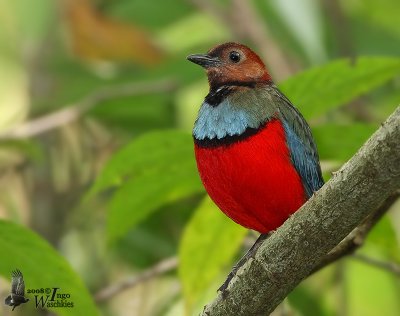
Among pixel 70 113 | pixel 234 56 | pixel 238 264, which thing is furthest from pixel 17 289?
pixel 70 113

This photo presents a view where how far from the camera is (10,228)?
3338 millimetres

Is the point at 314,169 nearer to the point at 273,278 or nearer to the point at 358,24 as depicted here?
the point at 273,278

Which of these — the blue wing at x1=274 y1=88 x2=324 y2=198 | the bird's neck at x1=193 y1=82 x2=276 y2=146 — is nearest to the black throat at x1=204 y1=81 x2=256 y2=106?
the bird's neck at x1=193 y1=82 x2=276 y2=146

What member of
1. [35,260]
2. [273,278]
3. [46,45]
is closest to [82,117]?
[46,45]

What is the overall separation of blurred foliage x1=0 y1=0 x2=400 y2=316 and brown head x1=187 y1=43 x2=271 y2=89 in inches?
20.8

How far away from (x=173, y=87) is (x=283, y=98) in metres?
2.35

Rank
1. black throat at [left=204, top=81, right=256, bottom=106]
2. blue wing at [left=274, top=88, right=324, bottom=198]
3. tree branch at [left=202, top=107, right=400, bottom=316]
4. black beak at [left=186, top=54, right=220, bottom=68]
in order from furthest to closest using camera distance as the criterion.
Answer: black beak at [left=186, top=54, right=220, bottom=68] < black throat at [left=204, top=81, right=256, bottom=106] < blue wing at [left=274, top=88, right=324, bottom=198] < tree branch at [left=202, top=107, right=400, bottom=316]

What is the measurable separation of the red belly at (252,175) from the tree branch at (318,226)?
614 mm

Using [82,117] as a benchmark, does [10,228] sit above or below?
below

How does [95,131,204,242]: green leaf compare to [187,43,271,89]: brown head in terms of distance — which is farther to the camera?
[187,43,271,89]: brown head

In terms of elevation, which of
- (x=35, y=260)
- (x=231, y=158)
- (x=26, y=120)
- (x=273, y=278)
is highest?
(x=26, y=120)

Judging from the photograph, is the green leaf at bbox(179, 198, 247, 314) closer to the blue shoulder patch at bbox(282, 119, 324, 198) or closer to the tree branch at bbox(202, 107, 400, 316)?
the blue shoulder patch at bbox(282, 119, 324, 198)

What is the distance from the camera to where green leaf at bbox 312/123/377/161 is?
13.0 ft

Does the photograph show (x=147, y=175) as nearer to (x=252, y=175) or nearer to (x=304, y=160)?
(x=252, y=175)
